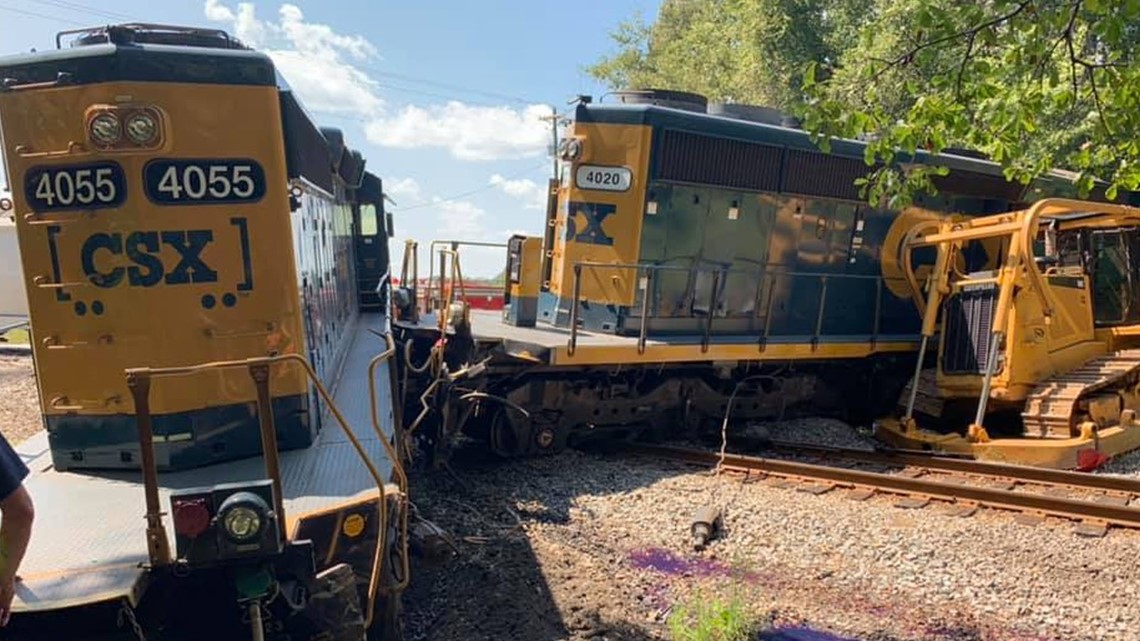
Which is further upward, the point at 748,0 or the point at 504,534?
the point at 748,0

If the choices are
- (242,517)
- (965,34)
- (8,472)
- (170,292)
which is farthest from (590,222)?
(8,472)

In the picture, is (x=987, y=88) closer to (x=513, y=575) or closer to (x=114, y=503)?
(x=513, y=575)

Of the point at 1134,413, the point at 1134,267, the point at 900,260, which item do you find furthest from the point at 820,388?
the point at 1134,267

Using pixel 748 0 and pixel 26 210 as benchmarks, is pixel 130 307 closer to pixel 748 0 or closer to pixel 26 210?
pixel 26 210

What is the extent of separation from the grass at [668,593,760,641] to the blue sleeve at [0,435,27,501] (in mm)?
3234

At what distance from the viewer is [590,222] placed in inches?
348

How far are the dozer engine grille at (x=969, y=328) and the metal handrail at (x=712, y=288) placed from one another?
39.9 inches

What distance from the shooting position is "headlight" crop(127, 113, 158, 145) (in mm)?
3596

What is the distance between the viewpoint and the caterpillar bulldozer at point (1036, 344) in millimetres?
8055

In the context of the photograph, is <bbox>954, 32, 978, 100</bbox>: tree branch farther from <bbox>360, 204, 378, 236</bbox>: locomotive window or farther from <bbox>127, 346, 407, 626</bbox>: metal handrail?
<bbox>360, 204, 378, 236</bbox>: locomotive window

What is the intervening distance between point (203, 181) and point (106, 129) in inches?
18.3

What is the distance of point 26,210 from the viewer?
3.73 meters

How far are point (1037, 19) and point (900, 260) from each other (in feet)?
24.1

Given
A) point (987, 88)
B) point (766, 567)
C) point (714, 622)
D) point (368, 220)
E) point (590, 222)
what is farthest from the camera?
point (368, 220)
